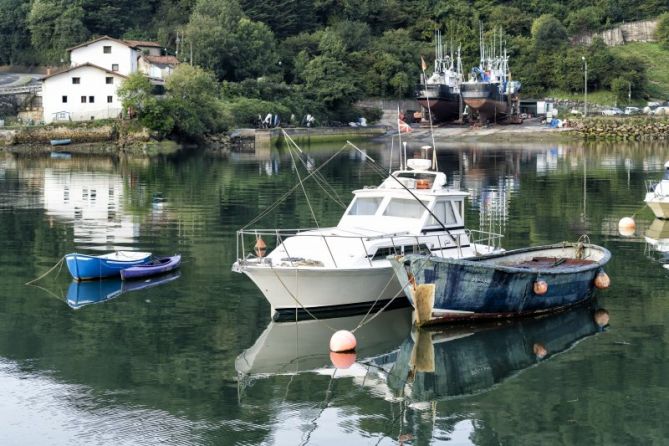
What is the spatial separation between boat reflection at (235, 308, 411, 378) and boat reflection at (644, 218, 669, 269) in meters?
11.3

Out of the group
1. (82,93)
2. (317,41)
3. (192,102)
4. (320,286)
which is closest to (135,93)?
(192,102)

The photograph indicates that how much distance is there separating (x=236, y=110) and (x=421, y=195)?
75.3 meters

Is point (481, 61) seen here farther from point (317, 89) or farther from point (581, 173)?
point (581, 173)

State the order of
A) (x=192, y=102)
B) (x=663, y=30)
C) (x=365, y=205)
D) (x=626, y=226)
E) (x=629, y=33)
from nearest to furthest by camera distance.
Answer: (x=365, y=205) → (x=626, y=226) → (x=192, y=102) → (x=663, y=30) → (x=629, y=33)

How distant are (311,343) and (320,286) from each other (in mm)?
1816

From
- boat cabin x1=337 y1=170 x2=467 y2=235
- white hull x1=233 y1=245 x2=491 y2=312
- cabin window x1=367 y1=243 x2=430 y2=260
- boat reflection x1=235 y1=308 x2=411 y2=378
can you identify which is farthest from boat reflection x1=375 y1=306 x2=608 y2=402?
boat cabin x1=337 y1=170 x2=467 y2=235

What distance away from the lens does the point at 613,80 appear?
427 ft

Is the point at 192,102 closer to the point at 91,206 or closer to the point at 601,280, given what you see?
the point at 91,206

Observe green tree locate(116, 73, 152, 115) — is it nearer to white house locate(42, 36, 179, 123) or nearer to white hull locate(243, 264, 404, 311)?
white house locate(42, 36, 179, 123)

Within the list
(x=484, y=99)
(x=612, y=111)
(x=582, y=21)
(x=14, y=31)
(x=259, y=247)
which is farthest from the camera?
(x=582, y=21)

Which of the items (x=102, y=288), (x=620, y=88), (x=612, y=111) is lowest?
(x=102, y=288)

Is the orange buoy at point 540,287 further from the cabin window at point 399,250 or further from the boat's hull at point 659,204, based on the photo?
the boat's hull at point 659,204

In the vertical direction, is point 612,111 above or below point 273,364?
above

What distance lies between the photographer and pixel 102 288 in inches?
1161
